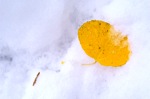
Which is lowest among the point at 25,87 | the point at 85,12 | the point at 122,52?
the point at 25,87

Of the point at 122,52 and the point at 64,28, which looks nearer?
the point at 122,52

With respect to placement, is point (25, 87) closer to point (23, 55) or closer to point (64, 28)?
point (23, 55)

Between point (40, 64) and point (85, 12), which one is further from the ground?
point (85, 12)

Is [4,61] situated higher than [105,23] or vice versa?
[105,23]

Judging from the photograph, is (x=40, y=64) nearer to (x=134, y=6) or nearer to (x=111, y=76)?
(x=111, y=76)

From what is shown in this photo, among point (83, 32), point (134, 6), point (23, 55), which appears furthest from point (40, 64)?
point (134, 6)

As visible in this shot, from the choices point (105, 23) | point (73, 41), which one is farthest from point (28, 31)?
point (105, 23)
